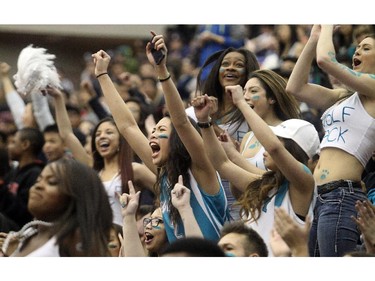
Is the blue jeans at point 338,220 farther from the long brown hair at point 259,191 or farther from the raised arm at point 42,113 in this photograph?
the raised arm at point 42,113

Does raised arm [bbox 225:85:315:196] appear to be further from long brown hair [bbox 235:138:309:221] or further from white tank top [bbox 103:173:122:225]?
white tank top [bbox 103:173:122:225]

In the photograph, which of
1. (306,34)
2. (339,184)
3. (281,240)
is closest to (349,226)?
(339,184)

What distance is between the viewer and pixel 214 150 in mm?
6102

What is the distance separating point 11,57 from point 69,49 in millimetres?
1141

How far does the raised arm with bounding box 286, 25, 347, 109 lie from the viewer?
21.7 ft

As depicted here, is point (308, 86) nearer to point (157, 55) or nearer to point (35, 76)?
point (157, 55)

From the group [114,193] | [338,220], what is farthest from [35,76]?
[338,220]

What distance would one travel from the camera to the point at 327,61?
6316 mm

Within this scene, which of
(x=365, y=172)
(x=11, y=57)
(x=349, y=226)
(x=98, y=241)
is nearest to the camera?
(x=98, y=241)

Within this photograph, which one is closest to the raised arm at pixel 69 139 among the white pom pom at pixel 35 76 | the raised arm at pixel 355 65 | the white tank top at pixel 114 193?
the white pom pom at pixel 35 76

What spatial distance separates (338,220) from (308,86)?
0.98 m

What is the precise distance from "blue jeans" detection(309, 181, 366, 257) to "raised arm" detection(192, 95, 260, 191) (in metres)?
0.41

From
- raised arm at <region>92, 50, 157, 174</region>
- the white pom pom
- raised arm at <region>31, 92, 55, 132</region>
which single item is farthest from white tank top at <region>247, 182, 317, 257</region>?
raised arm at <region>31, 92, 55, 132</region>
